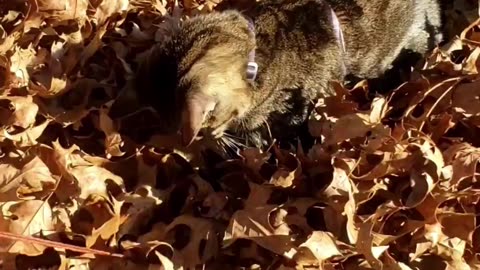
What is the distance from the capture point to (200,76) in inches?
80.4

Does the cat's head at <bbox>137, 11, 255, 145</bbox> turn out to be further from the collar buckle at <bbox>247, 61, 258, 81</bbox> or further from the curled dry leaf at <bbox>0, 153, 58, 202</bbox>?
the curled dry leaf at <bbox>0, 153, 58, 202</bbox>

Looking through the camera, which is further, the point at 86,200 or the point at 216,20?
the point at 216,20

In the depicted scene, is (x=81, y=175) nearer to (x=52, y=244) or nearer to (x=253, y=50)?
(x=52, y=244)

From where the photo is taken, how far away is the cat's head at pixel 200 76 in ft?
6.65

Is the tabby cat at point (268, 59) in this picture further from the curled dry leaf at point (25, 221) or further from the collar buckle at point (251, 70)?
the curled dry leaf at point (25, 221)

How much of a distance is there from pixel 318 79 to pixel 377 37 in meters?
0.28

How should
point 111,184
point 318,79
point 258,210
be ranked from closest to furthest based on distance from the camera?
point 258,210 < point 111,184 < point 318,79

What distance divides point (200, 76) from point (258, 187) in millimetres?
342

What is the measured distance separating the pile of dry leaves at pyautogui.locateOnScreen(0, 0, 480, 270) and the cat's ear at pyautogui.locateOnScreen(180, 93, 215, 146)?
0.81ft

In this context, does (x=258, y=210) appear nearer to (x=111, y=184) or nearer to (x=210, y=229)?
(x=210, y=229)

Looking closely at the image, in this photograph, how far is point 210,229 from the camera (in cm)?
210

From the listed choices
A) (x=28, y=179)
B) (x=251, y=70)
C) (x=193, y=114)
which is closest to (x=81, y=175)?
(x=28, y=179)

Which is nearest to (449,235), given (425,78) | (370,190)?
(370,190)

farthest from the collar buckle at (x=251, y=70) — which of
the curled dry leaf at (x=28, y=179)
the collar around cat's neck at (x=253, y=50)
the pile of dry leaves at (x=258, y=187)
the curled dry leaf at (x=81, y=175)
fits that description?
the curled dry leaf at (x=28, y=179)
